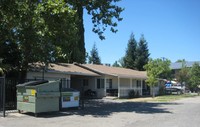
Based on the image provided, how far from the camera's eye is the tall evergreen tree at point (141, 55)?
66125mm

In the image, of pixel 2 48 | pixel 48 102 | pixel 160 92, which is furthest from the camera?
pixel 160 92

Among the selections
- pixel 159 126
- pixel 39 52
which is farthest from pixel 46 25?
pixel 159 126

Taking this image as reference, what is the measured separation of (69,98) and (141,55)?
47.7 meters

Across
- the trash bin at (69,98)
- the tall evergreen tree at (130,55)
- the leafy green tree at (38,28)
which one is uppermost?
the tall evergreen tree at (130,55)

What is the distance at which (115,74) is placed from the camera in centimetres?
3772

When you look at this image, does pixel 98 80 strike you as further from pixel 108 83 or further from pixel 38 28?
pixel 38 28

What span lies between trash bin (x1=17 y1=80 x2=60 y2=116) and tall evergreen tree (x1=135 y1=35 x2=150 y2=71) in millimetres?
48837

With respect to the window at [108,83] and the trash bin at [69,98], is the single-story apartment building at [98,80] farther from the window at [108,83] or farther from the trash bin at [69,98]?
the trash bin at [69,98]

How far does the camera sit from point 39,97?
17.1 metres

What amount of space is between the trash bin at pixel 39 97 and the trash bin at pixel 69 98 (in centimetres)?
115

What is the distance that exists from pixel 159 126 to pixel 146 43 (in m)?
55.6

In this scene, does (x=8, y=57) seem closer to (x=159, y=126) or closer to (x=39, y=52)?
(x=39, y=52)

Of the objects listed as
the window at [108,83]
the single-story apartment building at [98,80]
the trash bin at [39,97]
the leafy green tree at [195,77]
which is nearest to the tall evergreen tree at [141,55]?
the leafy green tree at [195,77]

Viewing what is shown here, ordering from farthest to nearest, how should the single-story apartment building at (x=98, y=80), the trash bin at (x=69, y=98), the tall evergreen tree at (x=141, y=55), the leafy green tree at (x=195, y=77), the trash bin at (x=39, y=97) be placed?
the tall evergreen tree at (x=141, y=55)
the leafy green tree at (x=195, y=77)
the single-story apartment building at (x=98, y=80)
the trash bin at (x=69, y=98)
the trash bin at (x=39, y=97)
